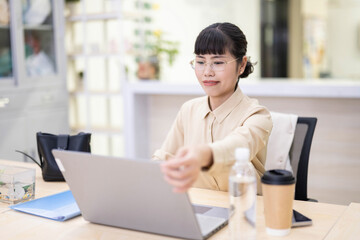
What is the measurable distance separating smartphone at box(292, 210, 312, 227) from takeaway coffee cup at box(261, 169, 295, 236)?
6 cm

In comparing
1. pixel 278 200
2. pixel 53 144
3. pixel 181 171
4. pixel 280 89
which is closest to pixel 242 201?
pixel 278 200

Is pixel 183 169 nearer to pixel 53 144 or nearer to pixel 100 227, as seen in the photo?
pixel 100 227

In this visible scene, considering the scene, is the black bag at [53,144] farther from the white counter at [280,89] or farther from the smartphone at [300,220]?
the white counter at [280,89]

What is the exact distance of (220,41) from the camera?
4.86 feet

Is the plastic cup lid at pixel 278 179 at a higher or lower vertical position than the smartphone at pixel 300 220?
higher

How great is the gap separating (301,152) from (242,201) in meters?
0.75

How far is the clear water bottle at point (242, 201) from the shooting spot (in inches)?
39.4

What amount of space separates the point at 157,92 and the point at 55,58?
3.87 ft

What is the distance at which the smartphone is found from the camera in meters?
1.13

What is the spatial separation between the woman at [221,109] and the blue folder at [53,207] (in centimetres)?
36

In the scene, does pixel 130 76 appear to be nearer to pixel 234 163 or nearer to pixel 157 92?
pixel 157 92

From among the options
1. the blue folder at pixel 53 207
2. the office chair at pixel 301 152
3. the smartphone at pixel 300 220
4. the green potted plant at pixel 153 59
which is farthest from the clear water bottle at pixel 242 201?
the green potted plant at pixel 153 59

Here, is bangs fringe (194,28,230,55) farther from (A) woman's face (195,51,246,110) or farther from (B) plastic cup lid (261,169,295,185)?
(B) plastic cup lid (261,169,295,185)

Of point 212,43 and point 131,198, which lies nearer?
point 131,198
